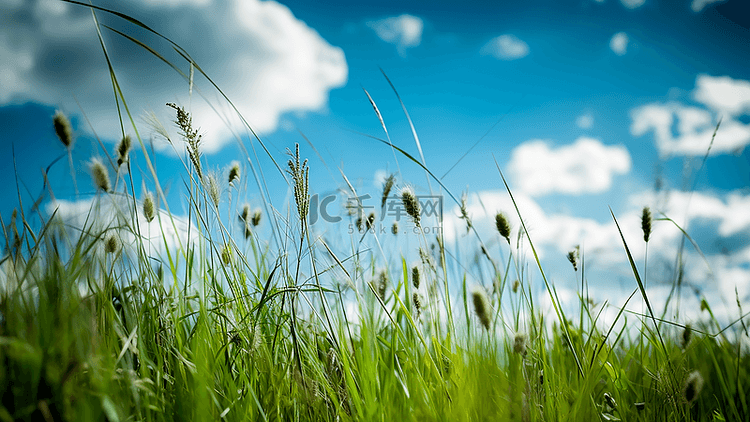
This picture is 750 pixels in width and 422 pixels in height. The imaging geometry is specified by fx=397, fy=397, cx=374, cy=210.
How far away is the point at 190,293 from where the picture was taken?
1.70 metres

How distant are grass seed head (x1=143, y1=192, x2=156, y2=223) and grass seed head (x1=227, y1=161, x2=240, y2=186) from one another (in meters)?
0.35

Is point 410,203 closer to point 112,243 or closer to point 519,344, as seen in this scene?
point 519,344

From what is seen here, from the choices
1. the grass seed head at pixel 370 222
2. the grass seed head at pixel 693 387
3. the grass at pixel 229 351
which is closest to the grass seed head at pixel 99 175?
the grass at pixel 229 351

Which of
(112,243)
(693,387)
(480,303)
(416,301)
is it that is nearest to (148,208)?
(112,243)

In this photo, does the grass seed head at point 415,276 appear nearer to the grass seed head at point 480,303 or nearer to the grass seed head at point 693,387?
the grass seed head at point 480,303

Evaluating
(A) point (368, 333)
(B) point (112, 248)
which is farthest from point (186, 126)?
(A) point (368, 333)

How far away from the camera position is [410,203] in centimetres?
149

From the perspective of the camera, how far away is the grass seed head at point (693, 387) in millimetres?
1235

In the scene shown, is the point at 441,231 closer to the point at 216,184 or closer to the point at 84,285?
the point at 216,184

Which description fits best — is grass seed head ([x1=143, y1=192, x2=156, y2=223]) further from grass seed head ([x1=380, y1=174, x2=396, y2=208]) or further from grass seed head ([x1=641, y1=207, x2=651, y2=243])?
grass seed head ([x1=641, y1=207, x2=651, y2=243])

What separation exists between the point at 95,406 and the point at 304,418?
64cm

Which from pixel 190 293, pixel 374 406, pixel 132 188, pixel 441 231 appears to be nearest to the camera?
pixel 374 406

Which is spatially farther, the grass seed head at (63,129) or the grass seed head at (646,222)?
the grass seed head at (646,222)

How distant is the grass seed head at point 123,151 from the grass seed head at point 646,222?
210 centimetres
